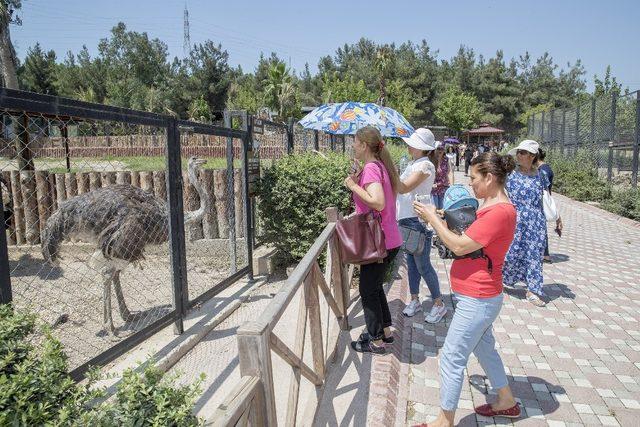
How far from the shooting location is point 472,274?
108 inches

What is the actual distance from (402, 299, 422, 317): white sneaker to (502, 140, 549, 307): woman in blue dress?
1374 mm

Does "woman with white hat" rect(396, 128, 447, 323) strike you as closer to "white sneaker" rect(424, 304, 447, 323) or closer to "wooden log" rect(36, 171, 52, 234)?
"white sneaker" rect(424, 304, 447, 323)

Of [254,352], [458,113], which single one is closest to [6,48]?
[254,352]

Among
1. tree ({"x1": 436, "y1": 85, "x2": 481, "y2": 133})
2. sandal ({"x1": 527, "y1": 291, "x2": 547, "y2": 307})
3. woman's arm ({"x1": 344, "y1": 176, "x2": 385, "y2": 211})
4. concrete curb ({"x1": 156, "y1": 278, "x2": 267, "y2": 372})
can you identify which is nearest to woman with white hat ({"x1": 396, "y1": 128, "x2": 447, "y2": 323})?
woman's arm ({"x1": 344, "y1": 176, "x2": 385, "y2": 211})

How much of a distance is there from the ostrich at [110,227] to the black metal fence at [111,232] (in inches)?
0.4

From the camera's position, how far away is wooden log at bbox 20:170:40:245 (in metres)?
7.84

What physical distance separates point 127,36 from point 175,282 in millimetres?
86682

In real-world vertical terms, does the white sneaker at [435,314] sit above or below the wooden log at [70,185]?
below

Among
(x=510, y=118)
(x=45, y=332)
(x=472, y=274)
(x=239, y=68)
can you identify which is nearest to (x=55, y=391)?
(x=45, y=332)

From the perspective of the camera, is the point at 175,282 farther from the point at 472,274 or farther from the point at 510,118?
the point at 510,118

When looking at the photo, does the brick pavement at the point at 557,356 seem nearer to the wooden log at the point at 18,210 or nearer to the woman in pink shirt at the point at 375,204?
the woman in pink shirt at the point at 375,204

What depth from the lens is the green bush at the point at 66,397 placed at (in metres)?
1.41

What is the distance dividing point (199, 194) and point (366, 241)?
9.21 feet

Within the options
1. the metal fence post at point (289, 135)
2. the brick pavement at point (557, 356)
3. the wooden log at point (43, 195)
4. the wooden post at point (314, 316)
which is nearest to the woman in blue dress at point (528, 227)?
the brick pavement at point (557, 356)
